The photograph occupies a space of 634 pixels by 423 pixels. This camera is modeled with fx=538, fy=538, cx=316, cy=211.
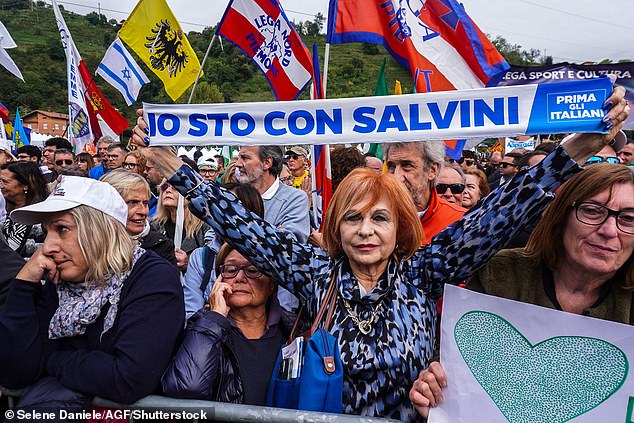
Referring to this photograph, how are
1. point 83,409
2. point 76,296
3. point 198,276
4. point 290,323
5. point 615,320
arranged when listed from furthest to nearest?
point 198,276 → point 290,323 → point 76,296 → point 83,409 → point 615,320

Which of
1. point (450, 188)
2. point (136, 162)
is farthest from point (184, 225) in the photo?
point (136, 162)

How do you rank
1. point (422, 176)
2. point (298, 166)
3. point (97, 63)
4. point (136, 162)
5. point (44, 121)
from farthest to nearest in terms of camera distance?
point (97, 63)
point (44, 121)
point (298, 166)
point (136, 162)
point (422, 176)

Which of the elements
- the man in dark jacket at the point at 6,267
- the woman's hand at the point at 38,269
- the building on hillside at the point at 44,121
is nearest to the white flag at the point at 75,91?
the man in dark jacket at the point at 6,267

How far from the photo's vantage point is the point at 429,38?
461cm

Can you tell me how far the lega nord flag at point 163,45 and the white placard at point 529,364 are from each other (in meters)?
3.88

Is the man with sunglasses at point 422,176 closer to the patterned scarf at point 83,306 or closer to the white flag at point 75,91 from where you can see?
the patterned scarf at point 83,306

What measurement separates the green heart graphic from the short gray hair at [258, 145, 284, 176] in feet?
Result: 8.54

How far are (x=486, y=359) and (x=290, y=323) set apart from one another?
93 centimetres

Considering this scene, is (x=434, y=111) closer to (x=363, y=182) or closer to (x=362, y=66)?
(x=363, y=182)

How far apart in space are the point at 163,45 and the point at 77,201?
3414 mm

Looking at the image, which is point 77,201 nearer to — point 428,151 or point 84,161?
point 428,151

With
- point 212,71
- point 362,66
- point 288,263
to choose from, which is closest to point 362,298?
point 288,263

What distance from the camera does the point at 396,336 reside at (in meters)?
2.04

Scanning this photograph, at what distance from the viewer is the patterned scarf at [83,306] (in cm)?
210
